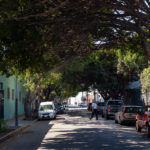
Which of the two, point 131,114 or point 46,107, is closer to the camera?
point 131,114

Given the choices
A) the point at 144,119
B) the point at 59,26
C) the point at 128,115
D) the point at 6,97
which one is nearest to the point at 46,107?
the point at 6,97

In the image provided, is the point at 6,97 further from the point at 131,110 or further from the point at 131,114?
the point at 131,114

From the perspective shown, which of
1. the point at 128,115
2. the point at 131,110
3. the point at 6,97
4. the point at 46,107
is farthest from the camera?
the point at 46,107

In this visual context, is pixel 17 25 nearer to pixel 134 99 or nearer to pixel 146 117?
pixel 146 117

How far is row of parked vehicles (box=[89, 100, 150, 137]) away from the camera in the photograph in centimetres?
1555

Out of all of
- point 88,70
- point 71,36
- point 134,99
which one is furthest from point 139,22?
point 134,99

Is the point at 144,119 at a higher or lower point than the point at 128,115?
higher

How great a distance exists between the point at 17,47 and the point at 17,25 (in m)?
0.89

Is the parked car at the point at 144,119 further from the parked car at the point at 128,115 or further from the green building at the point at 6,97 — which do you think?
the green building at the point at 6,97

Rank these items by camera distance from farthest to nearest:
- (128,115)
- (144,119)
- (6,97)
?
(6,97)
(128,115)
(144,119)

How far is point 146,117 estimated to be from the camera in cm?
1530

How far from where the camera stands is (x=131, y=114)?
72.9ft

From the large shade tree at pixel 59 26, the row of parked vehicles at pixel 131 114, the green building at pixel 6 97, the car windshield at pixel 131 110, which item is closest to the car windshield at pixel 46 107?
the green building at pixel 6 97

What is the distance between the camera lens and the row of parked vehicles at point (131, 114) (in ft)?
51.0
